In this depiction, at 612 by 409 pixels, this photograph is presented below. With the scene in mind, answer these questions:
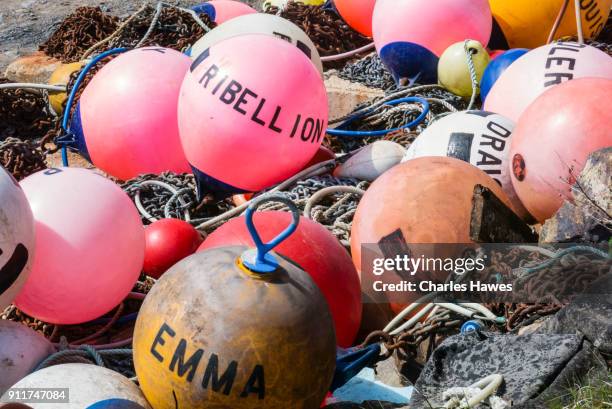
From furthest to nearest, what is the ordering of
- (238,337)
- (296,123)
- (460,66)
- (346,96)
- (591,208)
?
(346,96)
(460,66)
(296,123)
(591,208)
(238,337)

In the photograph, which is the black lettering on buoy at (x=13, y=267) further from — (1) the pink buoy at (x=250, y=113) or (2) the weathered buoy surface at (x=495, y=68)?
(2) the weathered buoy surface at (x=495, y=68)

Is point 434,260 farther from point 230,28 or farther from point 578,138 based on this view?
point 230,28

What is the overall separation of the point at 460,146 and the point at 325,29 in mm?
3979

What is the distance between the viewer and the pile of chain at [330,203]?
5371 millimetres

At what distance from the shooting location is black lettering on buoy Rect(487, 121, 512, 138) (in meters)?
5.36

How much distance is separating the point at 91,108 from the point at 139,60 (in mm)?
456

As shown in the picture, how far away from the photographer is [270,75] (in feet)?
18.1

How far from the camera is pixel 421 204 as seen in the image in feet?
14.9

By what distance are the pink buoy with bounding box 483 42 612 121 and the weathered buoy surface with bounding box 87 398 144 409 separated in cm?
326

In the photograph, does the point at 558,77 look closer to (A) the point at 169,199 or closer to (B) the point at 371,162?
(B) the point at 371,162

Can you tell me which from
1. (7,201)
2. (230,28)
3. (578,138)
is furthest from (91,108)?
(578,138)

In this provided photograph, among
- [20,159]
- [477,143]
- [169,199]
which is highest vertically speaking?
[477,143]

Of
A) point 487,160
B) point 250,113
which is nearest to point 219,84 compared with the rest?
point 250,113

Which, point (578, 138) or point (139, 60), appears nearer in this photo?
point (578, 138)
